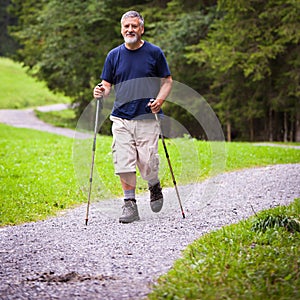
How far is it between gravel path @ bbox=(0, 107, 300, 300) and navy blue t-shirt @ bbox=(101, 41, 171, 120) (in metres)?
1.47

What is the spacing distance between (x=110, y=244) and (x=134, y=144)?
6.42ft

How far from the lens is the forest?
73.8 feet

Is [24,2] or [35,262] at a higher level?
[24,2]

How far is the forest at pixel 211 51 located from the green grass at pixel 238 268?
1610 cm

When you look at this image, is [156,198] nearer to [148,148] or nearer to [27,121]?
[148,148]

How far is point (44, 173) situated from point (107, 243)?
6774 millimetres

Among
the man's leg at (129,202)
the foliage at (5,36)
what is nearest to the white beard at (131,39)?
the man's leg at (129,202)

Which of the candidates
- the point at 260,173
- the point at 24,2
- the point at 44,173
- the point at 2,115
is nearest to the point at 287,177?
the point at 260,173

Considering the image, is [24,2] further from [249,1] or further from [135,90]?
[135,90]

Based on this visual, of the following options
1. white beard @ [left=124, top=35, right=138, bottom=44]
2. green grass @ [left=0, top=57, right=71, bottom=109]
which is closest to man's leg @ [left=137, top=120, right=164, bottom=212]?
white beard @ [left=124, top=35, right=138, bottom=44]

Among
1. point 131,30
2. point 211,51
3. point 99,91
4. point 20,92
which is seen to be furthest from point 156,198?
point 20,92

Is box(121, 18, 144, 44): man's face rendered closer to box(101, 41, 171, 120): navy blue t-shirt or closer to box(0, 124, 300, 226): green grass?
box(101, 41, 171, 120): navy blue t-shirt

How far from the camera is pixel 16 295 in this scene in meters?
4.61

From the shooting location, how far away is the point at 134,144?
790cm
